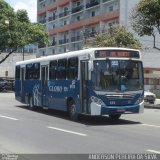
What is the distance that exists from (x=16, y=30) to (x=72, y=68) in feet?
133

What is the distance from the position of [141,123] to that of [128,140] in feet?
17.8

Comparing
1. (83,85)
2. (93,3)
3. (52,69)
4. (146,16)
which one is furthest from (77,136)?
(93,3)

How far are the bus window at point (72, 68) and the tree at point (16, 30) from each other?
38252 mm

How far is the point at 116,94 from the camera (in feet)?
60.3

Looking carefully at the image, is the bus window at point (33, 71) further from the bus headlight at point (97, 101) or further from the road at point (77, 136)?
the bus headlight at point (97, 101)

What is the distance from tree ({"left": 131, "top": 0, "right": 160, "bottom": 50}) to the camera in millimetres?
32938

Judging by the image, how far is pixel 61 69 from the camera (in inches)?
862

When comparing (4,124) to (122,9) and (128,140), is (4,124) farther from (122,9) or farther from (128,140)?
(122,9)

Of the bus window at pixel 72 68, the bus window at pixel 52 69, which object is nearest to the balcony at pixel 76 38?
the bus window at pixel 52 69

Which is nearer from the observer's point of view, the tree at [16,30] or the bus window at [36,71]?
the bus window at [36,71]

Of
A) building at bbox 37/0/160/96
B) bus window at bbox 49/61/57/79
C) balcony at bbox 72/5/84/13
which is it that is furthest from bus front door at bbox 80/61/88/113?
balcony at bbox 72/5/84/13

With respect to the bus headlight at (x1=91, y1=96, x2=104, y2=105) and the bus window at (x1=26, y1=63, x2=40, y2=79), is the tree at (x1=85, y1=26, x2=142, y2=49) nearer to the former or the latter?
the bus window at (x1=26, y1=63, x2=40, y2=79)

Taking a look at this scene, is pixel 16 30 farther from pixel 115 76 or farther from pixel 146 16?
pixel 115 76

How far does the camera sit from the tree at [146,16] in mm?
32938
